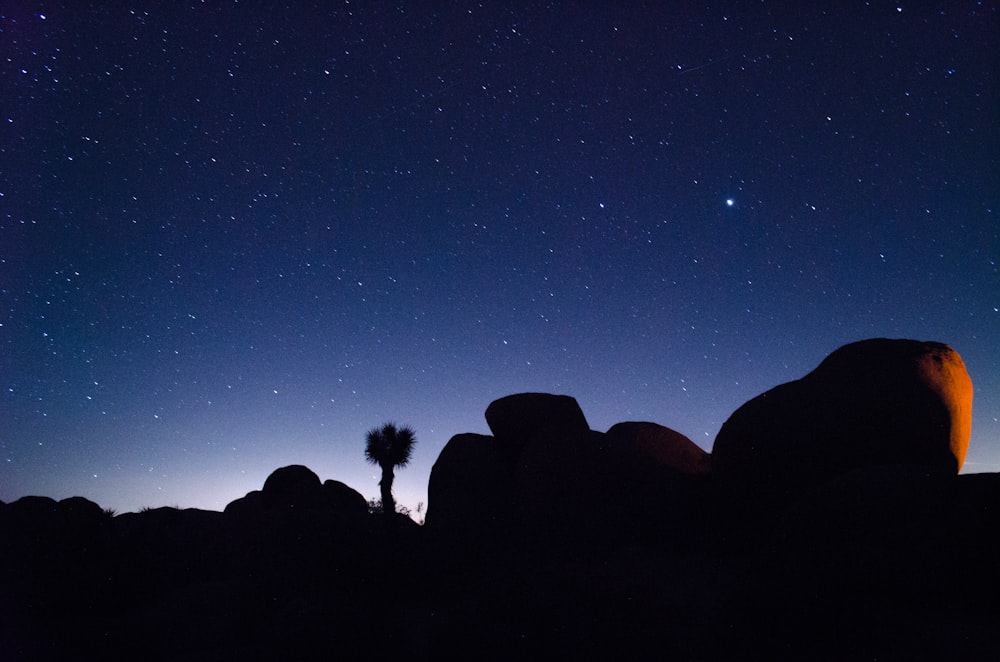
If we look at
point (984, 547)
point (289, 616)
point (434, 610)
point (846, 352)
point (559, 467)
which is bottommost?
point (434, 610)

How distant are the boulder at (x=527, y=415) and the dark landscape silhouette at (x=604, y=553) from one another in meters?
0.07

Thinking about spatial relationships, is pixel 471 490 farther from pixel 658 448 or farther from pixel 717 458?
pixel 717 458

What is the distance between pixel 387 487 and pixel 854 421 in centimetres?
1572

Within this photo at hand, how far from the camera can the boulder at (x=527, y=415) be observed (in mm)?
18734

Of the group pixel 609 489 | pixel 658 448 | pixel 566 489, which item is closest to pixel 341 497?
pixel 566 489

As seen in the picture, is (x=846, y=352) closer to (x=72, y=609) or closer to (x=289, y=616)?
(x=289, y=616)

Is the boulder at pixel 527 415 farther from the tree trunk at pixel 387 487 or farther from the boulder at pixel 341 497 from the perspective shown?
the boulder at pixel 341 497

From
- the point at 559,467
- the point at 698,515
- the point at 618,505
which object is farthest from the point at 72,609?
the point at 698,515

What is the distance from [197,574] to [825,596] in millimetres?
15648

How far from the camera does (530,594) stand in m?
9.42

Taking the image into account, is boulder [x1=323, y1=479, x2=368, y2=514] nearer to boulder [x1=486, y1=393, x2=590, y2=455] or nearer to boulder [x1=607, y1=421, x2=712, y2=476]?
boulder [x1=486, y1=393, x2=590, y2=455]

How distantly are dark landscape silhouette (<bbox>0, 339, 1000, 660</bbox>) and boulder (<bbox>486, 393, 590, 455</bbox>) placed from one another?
7 cm

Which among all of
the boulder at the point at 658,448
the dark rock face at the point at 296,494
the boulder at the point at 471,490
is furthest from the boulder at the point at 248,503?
the boulder at the point at 658,448

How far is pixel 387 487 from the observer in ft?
66.9
